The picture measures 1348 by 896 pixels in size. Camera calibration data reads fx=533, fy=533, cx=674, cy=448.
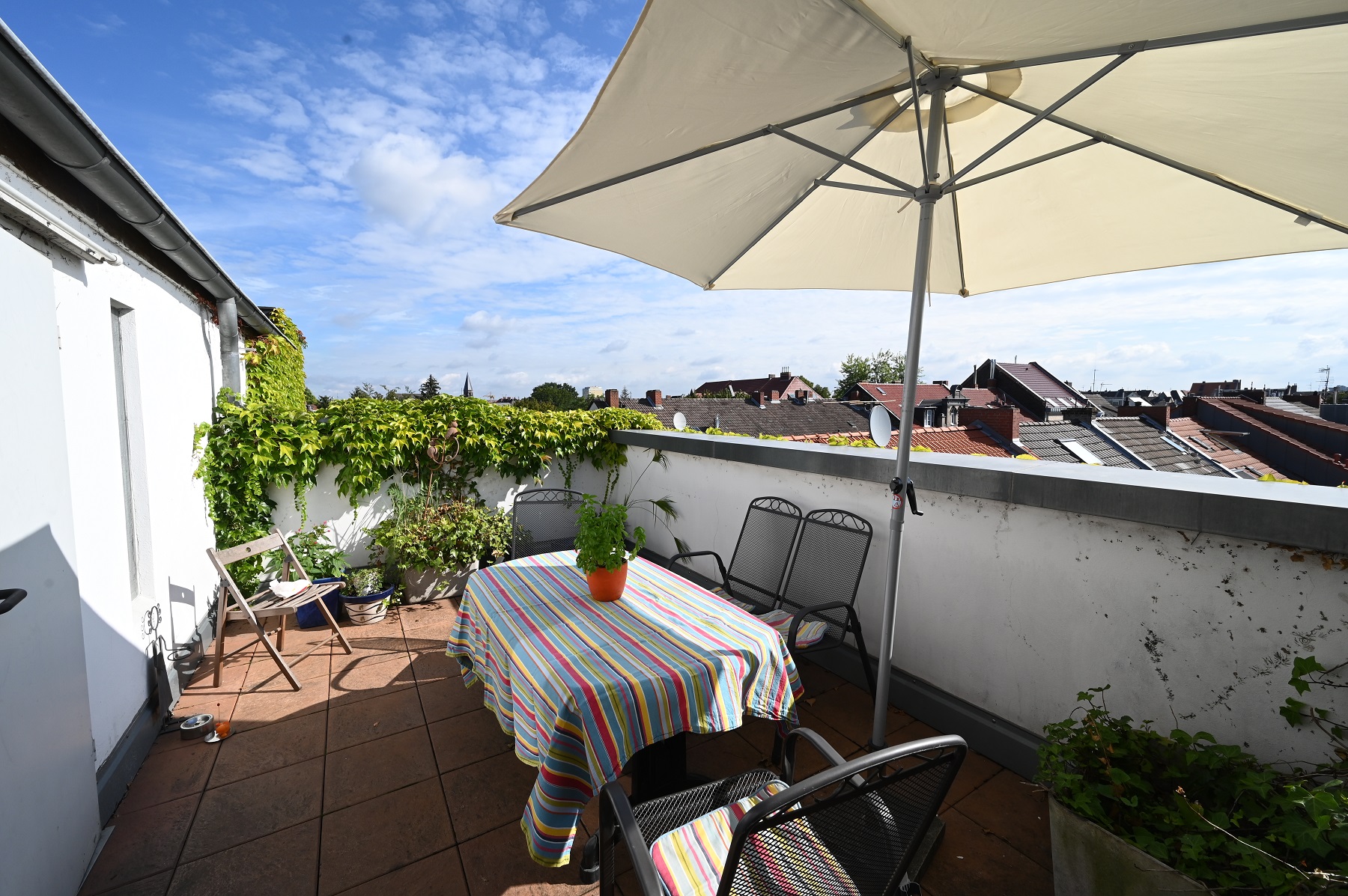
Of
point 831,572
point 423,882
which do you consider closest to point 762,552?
point 831,572

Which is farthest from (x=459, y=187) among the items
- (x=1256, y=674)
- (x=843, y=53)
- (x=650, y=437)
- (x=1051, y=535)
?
(x=1256, y=674)

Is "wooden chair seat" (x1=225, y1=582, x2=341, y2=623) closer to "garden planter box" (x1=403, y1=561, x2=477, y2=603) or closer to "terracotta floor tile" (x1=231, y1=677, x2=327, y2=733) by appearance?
"terracotta floor tile" (x1=231, y1=677, x2=327, y2=733)

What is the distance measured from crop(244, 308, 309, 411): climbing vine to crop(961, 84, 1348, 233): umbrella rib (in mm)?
6341

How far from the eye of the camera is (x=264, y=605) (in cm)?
345

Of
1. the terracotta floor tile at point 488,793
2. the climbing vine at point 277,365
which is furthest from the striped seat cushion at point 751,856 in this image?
the climbing vine at point 277,365

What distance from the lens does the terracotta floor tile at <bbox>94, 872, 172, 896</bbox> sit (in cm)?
183

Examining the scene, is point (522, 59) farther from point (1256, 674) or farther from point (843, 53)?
point (1256, 674)

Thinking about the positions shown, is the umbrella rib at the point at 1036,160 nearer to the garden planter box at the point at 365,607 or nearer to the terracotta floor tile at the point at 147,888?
the terracotta floor tile at the point at 147,888

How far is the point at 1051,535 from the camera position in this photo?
221cm

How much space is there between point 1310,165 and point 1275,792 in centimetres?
177

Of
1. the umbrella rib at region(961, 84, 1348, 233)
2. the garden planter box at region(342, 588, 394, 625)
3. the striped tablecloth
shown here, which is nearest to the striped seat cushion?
the striped tablecloth

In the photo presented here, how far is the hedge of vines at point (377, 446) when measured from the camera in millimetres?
4191

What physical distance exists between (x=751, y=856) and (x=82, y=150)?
10.6 feet

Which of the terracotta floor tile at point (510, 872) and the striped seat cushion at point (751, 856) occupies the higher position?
the striped seat cushion at point (751, 856)
